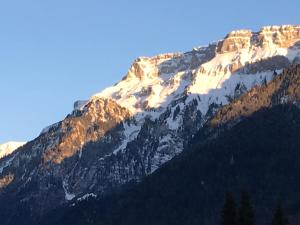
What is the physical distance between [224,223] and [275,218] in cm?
493

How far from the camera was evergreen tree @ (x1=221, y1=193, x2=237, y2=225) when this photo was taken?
90.8m

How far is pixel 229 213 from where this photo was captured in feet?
300

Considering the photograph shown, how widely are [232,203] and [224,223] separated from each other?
108 inches

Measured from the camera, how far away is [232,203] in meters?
92.8

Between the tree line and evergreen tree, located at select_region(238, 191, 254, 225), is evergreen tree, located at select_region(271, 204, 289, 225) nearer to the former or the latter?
the tree line

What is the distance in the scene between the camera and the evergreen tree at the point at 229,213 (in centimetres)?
9075

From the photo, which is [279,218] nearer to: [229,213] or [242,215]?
[242,215]

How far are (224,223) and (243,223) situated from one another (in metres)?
1.92

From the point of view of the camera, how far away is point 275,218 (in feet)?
299

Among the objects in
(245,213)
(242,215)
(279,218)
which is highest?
(245,213)

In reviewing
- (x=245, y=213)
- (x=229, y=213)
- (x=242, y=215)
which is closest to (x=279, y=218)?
(x=245, y=213)

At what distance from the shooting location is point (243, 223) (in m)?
91.3

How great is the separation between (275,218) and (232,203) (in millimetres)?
4431

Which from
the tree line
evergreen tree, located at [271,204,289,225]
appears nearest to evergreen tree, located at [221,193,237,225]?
the tree line
